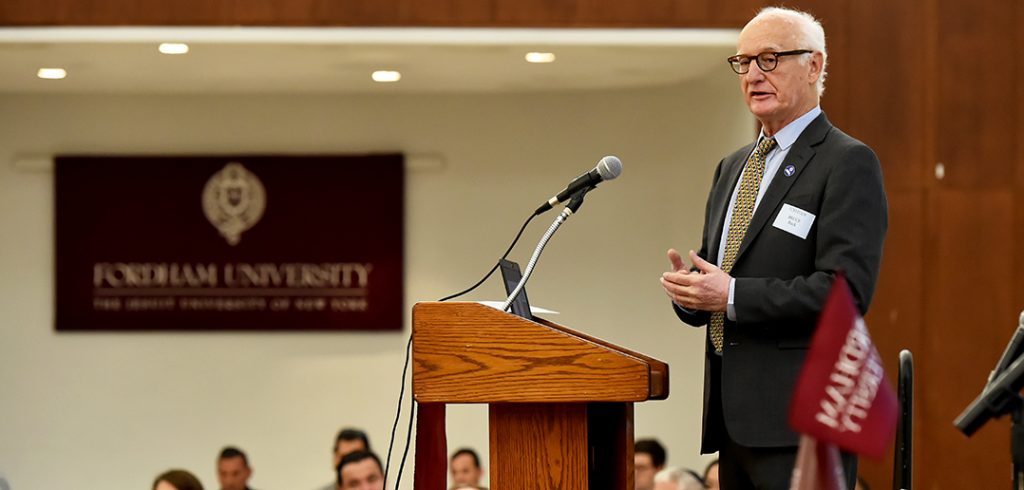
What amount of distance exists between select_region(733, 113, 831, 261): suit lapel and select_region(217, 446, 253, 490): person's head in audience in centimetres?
458

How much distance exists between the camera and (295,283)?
7059 mm

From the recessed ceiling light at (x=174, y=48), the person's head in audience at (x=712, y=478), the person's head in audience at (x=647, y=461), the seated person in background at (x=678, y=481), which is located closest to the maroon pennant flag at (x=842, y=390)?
the seated person in background at (x=678, y=481)

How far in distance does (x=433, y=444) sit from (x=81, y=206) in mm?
4840

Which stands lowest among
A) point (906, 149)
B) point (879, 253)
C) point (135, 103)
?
point (879, 253)

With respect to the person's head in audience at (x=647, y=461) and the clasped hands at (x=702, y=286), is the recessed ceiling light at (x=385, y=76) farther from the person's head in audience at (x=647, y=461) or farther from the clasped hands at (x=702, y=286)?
the clasped hands at (x=702, y=286)

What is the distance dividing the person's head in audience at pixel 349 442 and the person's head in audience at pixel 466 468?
0.47m

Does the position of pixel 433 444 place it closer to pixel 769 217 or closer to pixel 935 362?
pixel 769 217

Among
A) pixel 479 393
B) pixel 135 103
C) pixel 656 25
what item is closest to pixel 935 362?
pixel 656 25

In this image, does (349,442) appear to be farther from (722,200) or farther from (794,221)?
(794,221)

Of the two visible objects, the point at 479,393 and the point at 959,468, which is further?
the point at 959,468

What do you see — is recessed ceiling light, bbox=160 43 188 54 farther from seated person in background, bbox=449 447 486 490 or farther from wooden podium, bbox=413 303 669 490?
wooden podium, bbox=413 303 669 490

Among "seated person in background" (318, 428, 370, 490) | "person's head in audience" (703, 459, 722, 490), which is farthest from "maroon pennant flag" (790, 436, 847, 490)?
"seated person in background" (318, 428, 370, 490)

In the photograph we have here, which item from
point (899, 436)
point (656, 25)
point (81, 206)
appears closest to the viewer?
point (899, 436)

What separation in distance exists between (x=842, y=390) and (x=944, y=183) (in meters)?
4.27
